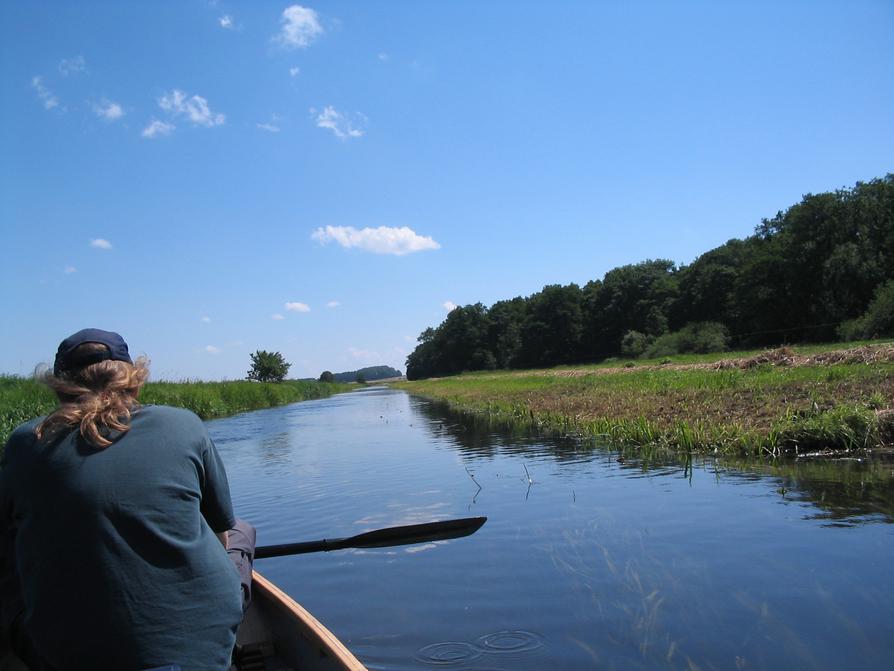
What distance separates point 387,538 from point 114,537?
310cm

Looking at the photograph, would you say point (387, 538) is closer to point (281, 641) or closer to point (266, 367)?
point (281, 641)

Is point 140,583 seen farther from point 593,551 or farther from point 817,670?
point 593,551

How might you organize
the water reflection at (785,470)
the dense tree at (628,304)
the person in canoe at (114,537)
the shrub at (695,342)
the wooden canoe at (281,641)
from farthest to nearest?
the dense tree at (628,304) < the shrub at (695,342) < the water reflection at (785,470) < the wooden canoe at (281,641) < the person in canoe at (114,537)

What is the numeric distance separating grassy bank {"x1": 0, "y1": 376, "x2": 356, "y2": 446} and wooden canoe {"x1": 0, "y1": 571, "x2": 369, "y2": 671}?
1838mm

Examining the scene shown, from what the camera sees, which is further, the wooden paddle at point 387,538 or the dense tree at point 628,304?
the dense tree at point 628,304

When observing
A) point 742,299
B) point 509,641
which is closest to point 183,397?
point 509,641

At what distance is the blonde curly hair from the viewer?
240cm

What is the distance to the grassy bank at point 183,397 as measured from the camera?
16.8m

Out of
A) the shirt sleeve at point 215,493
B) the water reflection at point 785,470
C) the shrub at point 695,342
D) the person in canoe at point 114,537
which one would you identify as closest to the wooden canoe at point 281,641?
the person in canoe at point 114,537

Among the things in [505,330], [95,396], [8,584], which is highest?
[505,330]

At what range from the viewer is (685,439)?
11672mm

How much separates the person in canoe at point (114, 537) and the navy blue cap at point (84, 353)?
2 cm

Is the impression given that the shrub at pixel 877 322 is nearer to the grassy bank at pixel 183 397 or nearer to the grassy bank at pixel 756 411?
the grassy bank at pixel 756 411

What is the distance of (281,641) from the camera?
3.97m
